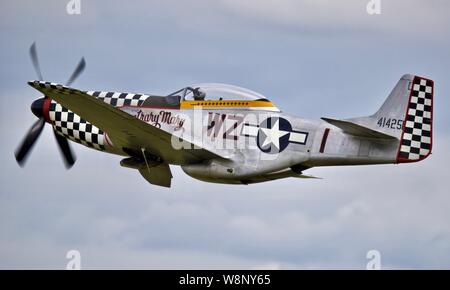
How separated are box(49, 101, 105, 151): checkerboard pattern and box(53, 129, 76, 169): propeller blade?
0.56 ft

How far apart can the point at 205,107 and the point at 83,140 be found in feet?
10.1

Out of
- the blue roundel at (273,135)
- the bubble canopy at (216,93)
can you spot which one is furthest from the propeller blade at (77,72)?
the blue roundel at (273,135)

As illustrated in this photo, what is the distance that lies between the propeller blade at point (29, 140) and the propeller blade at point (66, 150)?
0.36 metres

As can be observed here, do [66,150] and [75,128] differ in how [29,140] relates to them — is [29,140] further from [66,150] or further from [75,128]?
[75,128]

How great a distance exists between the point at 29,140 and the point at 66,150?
0.84 metres

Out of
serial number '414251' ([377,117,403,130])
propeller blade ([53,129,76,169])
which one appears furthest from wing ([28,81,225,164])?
serial number '414251' ([377,117,403,130])

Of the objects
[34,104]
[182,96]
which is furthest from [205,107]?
[34,104]

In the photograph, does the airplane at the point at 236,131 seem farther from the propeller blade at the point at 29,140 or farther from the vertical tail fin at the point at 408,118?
the propeller blade at the point at 29,140

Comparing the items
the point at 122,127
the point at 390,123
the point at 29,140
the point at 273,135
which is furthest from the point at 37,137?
the point at 390,123

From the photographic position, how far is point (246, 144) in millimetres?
25328

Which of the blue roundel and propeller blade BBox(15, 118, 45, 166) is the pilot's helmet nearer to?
the blue roundel

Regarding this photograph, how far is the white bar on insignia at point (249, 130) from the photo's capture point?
83.2ft

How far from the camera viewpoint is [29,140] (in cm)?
2756

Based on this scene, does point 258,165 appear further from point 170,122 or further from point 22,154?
point 22,154
